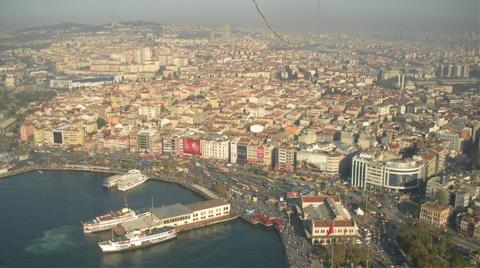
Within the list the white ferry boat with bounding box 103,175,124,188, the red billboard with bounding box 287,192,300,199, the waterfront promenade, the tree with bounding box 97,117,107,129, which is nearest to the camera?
the waterfront promenade

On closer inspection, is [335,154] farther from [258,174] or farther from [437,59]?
[437,59]

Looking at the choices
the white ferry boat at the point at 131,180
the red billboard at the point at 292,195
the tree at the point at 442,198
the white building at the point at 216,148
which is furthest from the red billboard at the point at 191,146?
the tree at the point at 442,198

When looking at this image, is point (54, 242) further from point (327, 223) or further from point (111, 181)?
point (327, 223)

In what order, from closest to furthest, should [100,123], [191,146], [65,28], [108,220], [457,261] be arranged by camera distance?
[457,261] < [108,220] < [191,146] < [100,123] < [65,28]

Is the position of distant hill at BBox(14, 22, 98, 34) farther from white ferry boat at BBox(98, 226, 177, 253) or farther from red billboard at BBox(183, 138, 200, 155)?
white ferry boat at BBox(98, 226, 177, 253)

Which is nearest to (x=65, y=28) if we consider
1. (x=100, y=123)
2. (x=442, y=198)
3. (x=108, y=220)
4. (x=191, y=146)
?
(x=100, y=123)

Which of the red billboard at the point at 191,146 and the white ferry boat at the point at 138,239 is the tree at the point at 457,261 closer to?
the white ferry boat at the point at 138,239

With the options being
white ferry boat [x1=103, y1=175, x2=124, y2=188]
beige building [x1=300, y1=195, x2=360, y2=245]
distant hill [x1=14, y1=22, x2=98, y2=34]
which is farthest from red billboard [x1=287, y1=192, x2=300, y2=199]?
distant hill [x1=14, y1=22, x2=98, y2=34]
